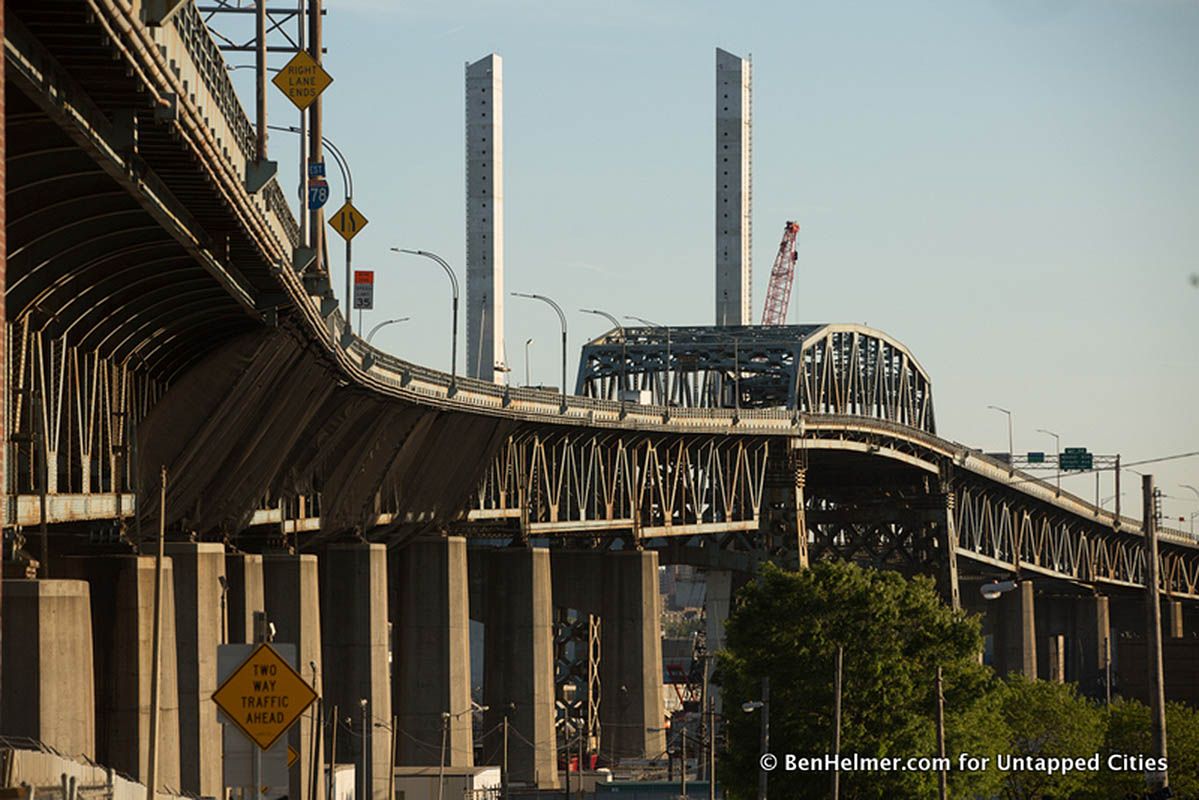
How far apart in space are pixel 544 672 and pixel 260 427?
43.9 m

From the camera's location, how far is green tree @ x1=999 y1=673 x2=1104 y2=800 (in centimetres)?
9069

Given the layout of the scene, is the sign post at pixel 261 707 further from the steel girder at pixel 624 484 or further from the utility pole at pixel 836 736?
the steel girder at pixel 624 484

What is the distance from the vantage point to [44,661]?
4831cm

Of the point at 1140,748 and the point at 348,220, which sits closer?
the point at 348,220

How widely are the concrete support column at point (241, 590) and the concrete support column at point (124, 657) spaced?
43.3ft

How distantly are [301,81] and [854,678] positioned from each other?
24595mm

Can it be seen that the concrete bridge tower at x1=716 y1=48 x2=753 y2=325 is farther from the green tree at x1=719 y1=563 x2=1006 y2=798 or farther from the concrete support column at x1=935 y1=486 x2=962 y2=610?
the green tree at x1=719 y1=563 x2=1006 y2=798

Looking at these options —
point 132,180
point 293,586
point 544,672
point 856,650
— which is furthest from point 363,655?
point 132,180

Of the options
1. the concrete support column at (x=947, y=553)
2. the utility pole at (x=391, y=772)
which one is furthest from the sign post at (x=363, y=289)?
the concrete support column at (x=947, y=553)

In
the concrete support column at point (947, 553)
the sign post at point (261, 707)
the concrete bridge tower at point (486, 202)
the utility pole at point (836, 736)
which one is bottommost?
the utility pole at point (836, 736)

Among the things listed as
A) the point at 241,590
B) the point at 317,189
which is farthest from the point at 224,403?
the point at 241,590

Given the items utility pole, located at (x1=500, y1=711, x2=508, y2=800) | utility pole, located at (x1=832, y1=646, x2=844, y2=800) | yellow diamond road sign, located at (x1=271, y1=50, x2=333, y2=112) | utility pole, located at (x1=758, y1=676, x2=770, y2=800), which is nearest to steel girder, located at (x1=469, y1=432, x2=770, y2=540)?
utility pole, located at (x1=500, y1=711, x2=508, y2=800)

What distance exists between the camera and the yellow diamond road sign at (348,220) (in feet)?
224

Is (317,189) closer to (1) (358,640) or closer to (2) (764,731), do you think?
(2) (764,731)
